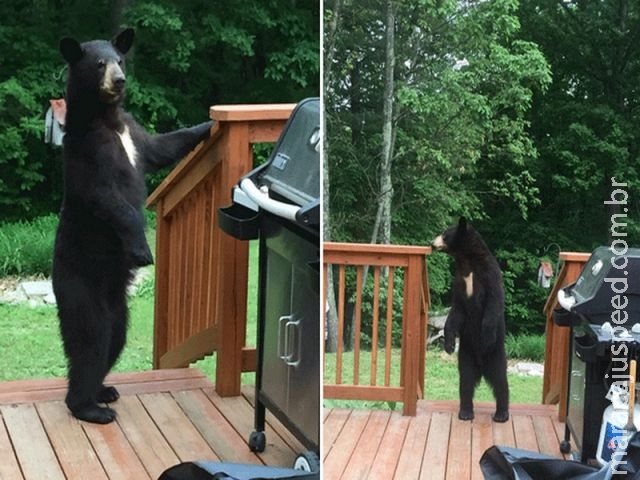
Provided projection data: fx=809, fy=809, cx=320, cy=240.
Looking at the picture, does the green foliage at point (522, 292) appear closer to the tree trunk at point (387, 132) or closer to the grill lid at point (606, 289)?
the grill lid at point (606, 289)

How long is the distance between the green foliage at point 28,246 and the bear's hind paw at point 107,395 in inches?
13.3

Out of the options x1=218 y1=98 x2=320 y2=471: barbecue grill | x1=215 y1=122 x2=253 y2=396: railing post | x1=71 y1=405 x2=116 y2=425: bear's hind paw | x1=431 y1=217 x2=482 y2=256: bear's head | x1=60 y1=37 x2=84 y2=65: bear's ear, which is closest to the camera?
x1=60 y1=37 x2=84 y2=65: bear's ear

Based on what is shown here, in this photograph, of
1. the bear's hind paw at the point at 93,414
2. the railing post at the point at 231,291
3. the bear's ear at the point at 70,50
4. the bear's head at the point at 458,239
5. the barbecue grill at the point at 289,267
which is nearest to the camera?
the bear's ear at the point at 70,50

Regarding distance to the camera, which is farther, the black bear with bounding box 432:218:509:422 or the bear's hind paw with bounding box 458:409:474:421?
the bear's hind paw with bounding box 458:409:474:421

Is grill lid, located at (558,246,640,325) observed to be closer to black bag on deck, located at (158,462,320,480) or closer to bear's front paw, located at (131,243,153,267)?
black bag on deck, located at (158,462,320,480)

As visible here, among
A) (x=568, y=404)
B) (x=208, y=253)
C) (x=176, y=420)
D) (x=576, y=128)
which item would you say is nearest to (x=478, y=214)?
(x=576, y=128)

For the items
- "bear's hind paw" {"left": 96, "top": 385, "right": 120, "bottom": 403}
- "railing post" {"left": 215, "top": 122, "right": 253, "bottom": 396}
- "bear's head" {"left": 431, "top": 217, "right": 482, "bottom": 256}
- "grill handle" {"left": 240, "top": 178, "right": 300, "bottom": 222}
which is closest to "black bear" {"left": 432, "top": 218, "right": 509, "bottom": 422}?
"bear's head" {"left": 431, "top": 217, "right": 482, "bottom": 256}

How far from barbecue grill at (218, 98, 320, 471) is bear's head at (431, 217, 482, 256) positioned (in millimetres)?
317

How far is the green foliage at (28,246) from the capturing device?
1.56 m

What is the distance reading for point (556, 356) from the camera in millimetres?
1857

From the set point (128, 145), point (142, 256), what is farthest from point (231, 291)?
point (128, 145)

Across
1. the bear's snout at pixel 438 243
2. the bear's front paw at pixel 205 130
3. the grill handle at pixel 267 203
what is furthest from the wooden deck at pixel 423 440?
the bear's front paw at pixel 205 130

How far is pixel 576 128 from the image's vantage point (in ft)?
5.53

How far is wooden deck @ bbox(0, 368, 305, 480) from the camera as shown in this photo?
1.72m
